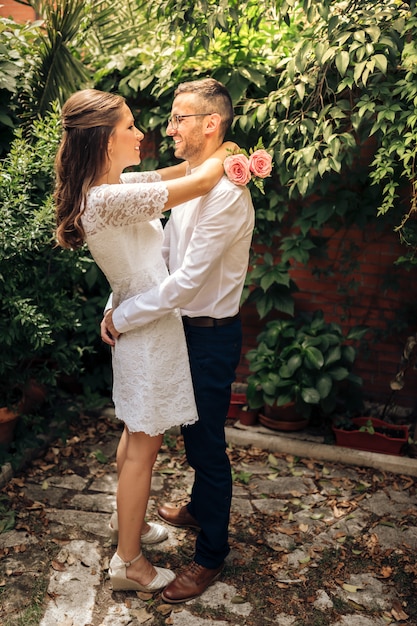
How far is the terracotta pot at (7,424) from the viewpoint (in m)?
4.08

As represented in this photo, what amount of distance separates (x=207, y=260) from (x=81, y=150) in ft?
2.19

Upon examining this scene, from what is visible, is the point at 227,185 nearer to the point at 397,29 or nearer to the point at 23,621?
the point at 397,29

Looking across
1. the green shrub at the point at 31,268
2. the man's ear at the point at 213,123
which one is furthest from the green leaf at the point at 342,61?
the green shrub at the point at 31,268

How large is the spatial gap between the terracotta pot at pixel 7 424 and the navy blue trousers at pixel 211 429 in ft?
5.41

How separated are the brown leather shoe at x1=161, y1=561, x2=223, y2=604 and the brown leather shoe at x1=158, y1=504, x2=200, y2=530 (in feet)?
1.59

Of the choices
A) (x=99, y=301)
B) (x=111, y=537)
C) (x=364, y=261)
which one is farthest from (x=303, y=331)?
(x=111, y=537)

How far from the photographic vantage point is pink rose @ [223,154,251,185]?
8.29 feet

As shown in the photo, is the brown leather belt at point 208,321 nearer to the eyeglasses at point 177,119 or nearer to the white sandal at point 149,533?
the eyeglasses at point 177,119

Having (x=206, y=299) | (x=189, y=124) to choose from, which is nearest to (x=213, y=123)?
(x=189, y=124)

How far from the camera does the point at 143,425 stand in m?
2.72

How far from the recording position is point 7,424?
415cm

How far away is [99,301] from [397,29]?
2761mm

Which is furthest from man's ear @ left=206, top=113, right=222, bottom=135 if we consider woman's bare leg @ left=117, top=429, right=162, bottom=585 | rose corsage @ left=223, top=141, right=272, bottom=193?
woman's bare leg @ left=117, top=429, right=162, bottom=585

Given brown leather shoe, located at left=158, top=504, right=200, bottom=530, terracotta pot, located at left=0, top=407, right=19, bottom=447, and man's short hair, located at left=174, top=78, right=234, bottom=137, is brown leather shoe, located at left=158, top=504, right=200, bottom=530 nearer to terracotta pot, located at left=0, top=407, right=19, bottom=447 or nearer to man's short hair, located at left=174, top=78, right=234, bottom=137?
terracotta pot, located at left=0, top=407, right=19, bottom=447
